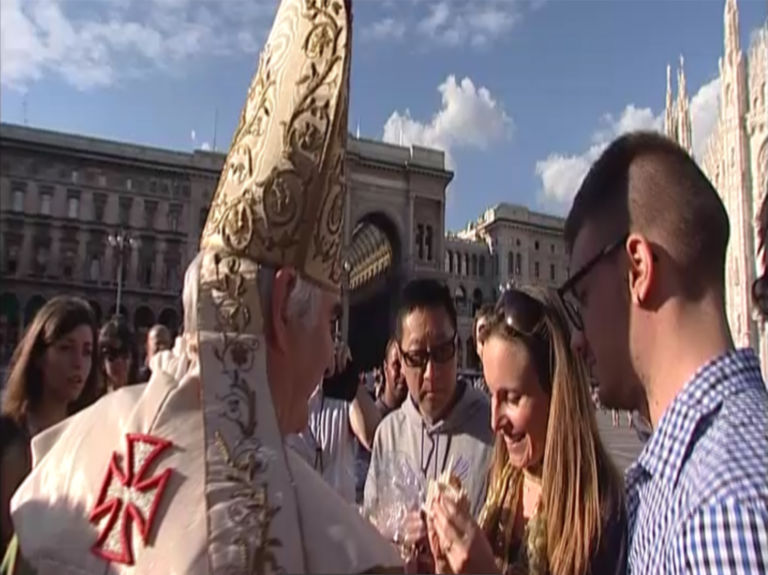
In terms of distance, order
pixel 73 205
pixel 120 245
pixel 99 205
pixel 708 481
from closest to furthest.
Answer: pixel 708 481
pixel 120 245
pixel 73 205
pixel 99 205

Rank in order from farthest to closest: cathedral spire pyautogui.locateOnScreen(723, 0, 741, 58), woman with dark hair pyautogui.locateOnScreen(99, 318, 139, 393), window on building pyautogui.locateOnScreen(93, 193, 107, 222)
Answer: window on building pyautogui.locateOnScreen(93, 193, 107, 222)
cathedral spire pyautogui.locateOnScreen(723, 0, 741, 58)
woman with dark hair pyautogui.locateOnScreen(99, 318, 139, 393)

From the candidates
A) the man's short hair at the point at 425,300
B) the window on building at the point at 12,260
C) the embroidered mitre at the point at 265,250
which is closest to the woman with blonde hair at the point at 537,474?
the embroidered mitre at the point at 265,250

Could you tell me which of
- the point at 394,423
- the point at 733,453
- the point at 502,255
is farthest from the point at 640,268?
the point at 502,255

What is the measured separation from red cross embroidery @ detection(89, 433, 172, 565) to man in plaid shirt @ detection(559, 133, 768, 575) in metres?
0.72

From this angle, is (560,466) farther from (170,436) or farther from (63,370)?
(63,370)

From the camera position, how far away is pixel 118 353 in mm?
4723

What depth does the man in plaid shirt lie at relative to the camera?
3.07 ft

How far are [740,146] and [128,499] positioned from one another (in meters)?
32.2

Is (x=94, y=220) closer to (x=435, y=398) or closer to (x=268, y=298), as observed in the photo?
(x=435, y=398)

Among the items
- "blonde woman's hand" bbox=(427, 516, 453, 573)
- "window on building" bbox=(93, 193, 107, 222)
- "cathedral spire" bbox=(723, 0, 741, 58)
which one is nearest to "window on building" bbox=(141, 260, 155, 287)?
"window on building" bbox=(93, 193, 107, 222)

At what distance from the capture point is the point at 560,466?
174cm

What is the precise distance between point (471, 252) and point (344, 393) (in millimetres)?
45225

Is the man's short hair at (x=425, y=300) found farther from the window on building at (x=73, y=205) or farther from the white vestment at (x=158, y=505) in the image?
the window on building at (x=73, y=205)

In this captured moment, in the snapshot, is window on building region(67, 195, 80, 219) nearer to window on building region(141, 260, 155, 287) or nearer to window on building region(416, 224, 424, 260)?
window on building region(141, 260, 155, 287)
